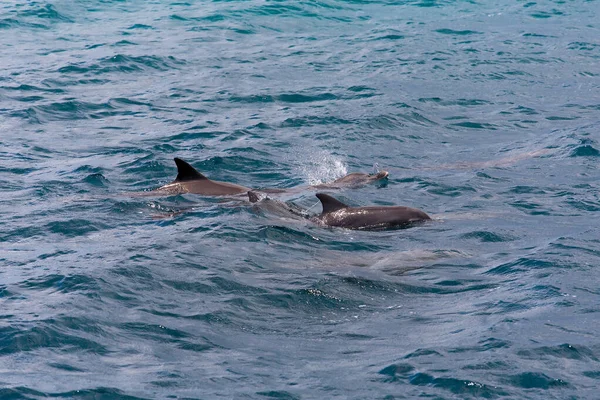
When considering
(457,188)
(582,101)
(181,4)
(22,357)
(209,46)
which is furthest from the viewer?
(181,4)

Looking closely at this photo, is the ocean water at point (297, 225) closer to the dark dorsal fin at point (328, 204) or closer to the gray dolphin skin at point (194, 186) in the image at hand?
the gray dolphin skin at point (194, 186)

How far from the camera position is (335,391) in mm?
7992

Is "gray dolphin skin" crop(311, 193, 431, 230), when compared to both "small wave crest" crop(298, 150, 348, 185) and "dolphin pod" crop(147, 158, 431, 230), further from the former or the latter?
"small wave crest" crop(298, 150, 348, 185)

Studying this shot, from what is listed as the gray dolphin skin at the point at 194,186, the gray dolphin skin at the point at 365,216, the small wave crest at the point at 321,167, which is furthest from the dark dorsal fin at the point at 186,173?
the gray dolphin skin at the point at 365,216

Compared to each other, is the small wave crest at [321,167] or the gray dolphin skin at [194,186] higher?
the gray dolphin skin at [194,186]

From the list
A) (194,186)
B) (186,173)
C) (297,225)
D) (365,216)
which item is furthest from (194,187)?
(365,216)

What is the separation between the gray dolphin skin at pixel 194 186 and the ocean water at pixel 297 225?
0.31 meters

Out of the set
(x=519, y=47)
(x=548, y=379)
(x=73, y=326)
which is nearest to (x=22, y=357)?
(x=73, y=326)

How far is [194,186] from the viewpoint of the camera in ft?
51.0

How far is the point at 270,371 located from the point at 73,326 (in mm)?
2381

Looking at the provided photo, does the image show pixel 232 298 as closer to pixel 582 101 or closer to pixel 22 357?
pixel 22 357

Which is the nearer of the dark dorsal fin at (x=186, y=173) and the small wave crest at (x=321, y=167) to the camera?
the dark dorsal fin at (x=186, y=173)

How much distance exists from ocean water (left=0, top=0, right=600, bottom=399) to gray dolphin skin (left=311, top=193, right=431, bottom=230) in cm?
30

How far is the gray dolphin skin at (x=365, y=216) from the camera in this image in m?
13.6
